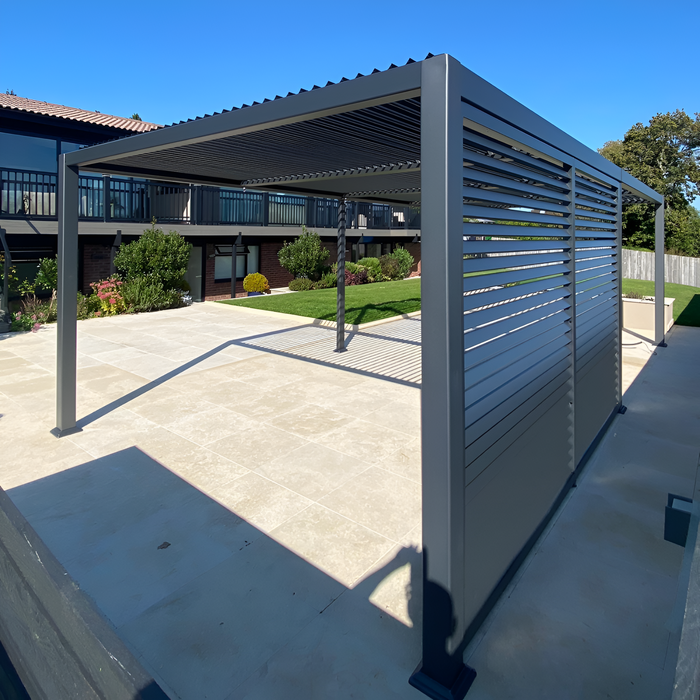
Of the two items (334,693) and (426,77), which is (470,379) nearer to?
(426,77)

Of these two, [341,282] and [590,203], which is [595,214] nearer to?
[590,203]

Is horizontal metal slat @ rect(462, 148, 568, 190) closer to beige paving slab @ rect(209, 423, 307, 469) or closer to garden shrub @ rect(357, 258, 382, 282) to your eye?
beige paving slab @ rect(209, 423, 307, 469)

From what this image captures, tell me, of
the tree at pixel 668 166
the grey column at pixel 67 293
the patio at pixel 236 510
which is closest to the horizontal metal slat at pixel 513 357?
the patio at pixel 236 510

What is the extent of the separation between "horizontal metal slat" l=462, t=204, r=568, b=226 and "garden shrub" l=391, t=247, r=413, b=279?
2119 centimetres

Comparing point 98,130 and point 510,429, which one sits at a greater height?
point 98,130

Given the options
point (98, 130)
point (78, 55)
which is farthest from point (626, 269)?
point (78, 55)

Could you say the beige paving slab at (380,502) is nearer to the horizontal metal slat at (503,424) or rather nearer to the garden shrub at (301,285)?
the horizontal metal slat at (503,424)

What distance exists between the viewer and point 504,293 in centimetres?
323

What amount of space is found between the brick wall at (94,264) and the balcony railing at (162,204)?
111cm

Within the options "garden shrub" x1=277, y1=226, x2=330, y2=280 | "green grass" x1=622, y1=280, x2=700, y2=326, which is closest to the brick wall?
"garden shrub" x1=277, y1=226, x2=330, y2=280

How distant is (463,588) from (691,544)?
3.54 ft

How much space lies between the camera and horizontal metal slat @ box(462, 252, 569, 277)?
9.41 feet

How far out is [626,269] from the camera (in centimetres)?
3106

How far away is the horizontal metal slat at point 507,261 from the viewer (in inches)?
113
